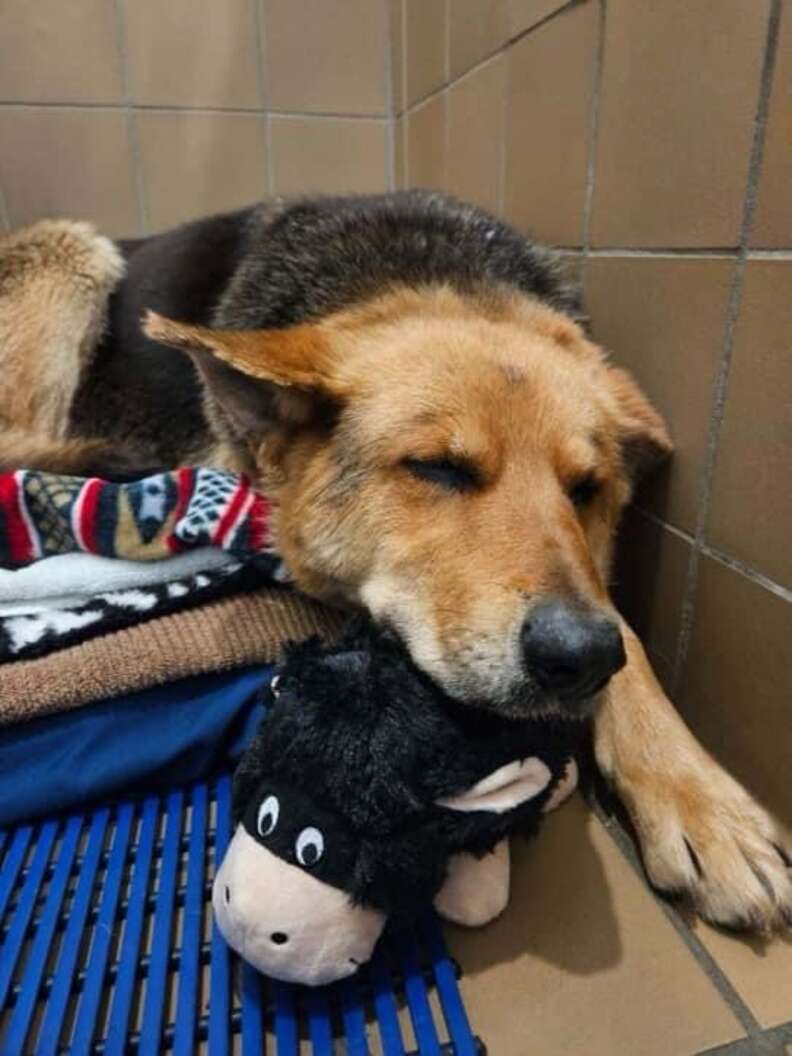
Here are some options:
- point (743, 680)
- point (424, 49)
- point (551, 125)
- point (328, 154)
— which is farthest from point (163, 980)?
point (328, 154)

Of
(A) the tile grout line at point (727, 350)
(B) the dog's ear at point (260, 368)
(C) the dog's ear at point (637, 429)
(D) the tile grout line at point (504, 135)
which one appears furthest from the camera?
(D) the tile grout line at point (504, 135)

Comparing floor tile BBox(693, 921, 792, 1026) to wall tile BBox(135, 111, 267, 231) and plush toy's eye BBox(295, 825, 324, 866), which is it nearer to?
plush toy's eye BBox(295, 825, 324, 866)

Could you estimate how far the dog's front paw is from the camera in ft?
3.39

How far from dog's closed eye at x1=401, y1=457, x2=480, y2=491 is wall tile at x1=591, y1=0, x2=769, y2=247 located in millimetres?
549

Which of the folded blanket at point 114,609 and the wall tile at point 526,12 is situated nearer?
the folded blanket at point 114,609

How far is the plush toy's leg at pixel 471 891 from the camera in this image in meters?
1.03

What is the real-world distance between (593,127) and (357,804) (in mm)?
1392

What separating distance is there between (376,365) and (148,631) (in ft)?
1.96

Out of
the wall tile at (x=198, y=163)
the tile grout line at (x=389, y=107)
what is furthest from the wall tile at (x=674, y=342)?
the wall tile at (x=198, y=163)

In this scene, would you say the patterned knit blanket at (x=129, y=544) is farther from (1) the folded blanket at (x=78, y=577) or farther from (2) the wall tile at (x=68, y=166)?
(2) the wall tile at (x=68, y=166)

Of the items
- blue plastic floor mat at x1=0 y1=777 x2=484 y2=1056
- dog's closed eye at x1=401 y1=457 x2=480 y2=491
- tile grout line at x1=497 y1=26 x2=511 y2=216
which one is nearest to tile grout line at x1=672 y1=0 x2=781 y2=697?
dog's closed eye at x1=401 y1=457 x2=480 y2=491

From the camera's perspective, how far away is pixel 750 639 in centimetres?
122

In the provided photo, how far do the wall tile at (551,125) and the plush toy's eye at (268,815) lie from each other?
1.34 meters

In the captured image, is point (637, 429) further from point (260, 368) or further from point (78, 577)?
point (78, 577)
